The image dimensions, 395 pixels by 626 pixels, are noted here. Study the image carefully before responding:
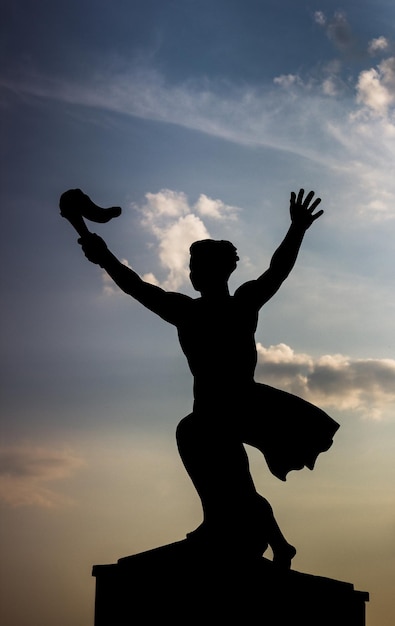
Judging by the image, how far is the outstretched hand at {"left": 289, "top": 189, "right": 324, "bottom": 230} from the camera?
8.18m

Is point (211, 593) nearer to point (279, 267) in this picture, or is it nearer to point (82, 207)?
point (279, 267)

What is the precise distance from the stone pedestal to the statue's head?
2.36m

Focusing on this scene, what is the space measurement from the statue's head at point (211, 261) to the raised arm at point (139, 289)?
260mm

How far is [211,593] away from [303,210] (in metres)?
3.50

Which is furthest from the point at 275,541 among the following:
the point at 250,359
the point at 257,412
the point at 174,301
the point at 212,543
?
the point at 174,301

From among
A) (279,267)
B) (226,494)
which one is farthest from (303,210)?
(226,494)

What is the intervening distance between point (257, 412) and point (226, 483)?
0.69 m

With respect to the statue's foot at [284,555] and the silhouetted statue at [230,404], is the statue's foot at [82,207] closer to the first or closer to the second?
the silhouetted statue at [230,404]

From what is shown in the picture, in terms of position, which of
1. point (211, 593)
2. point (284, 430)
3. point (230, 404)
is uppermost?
point (230, 404)

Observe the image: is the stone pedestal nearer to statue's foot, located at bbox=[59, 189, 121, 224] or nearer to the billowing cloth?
the billowing cloth

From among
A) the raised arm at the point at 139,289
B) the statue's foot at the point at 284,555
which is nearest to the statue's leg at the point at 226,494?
the statue's foot at the point at 284,555

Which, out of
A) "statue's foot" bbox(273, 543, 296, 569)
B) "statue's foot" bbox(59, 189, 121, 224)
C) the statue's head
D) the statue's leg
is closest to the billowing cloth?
the statue's leg

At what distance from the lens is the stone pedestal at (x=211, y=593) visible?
718 centimetres

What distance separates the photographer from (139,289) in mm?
8039
